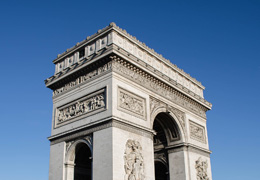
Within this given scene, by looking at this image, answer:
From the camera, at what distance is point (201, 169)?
948 inches

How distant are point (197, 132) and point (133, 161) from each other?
9.51 meters

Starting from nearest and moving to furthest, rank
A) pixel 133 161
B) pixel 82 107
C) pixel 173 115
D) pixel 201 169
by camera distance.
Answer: pixel 133 161, pixel 82 107, pixel 173 115, pixel 201 169

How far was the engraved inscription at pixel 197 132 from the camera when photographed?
24978mm

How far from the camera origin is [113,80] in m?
18.2

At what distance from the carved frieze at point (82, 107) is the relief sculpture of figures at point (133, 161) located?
2.77 m

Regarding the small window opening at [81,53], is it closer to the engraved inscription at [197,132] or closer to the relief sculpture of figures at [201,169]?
the engraved inscription at [197,132]

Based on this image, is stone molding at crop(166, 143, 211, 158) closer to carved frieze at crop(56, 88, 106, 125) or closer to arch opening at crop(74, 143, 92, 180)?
arch opening at crop(74, 143, 92, 180)

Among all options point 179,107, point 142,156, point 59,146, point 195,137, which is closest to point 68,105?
point 59,146

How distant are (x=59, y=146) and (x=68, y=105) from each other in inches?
106

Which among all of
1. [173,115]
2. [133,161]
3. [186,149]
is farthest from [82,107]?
[186,149]

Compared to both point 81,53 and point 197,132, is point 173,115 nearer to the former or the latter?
point 197,132

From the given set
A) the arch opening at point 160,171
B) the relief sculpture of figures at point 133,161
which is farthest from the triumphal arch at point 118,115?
the arch opening at point 160,171

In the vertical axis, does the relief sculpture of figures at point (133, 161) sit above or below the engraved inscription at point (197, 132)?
below

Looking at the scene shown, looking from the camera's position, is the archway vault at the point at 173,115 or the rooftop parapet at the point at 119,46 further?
the archway vault at the point at 173,115
